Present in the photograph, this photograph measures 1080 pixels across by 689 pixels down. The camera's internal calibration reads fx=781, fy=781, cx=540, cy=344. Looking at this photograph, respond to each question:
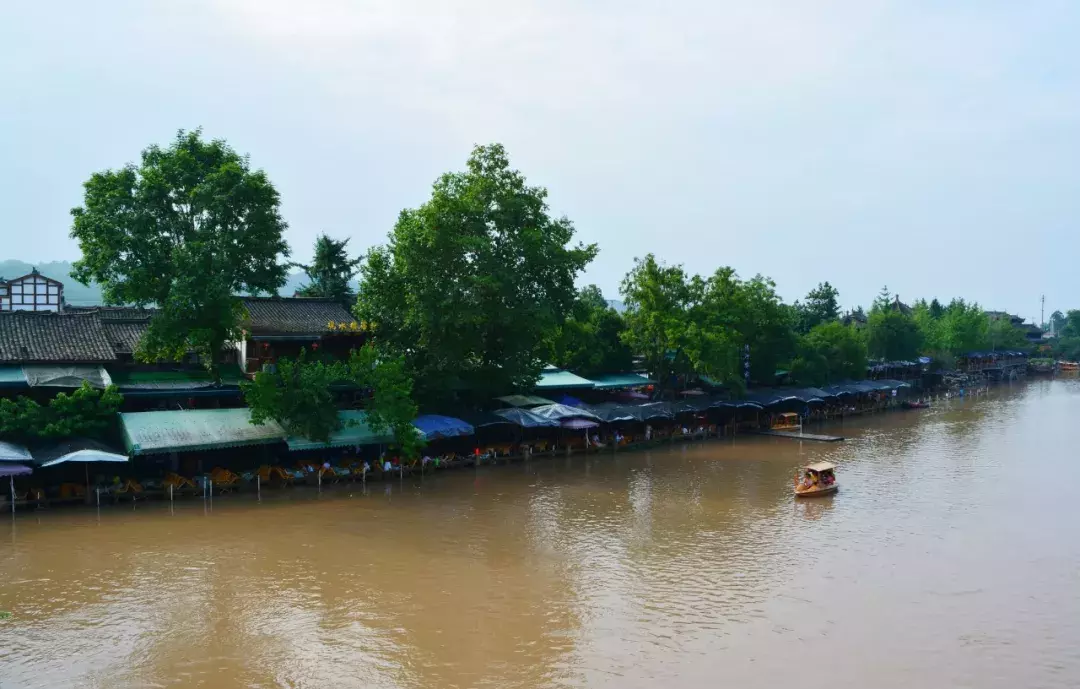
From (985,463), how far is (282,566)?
34.0m

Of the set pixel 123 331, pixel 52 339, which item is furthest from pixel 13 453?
pixel 123 331

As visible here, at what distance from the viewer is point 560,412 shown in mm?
38219

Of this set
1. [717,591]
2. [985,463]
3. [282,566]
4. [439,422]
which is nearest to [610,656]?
[717,591]

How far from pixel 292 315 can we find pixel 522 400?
39.6 ft

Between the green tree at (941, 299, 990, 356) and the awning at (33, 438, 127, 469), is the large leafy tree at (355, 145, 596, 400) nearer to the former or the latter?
the awning at (33, 438, 127, 469)

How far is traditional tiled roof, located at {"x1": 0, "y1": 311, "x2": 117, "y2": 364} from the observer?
29312mm

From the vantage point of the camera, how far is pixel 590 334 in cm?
4856

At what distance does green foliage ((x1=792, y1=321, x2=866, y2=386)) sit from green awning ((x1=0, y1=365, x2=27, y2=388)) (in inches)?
1810

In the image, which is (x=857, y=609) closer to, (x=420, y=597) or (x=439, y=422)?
(x=420, y=597)

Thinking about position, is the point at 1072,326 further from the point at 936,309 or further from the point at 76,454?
the point at 76,454

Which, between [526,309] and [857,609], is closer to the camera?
[857,609]

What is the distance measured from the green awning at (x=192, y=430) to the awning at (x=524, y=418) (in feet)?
35.6

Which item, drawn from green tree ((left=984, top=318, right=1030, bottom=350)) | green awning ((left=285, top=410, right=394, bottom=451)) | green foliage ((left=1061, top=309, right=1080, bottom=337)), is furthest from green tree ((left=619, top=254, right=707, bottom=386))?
green foliage ((left=1061, top=309, right=1080, bottom=337))

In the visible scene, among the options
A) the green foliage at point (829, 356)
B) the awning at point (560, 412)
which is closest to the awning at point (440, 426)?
the awning at point (560, 412)
